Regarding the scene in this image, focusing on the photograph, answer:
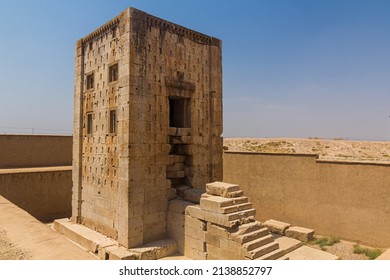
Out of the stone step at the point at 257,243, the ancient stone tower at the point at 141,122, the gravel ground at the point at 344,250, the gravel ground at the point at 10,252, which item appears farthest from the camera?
the gravel ground at the point at 344,250

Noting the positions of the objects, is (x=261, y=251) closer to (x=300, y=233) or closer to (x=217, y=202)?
(x=217, y=202)

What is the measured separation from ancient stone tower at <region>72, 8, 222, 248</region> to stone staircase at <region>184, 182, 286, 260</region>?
5.23 ft

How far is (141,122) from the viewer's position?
9.08m

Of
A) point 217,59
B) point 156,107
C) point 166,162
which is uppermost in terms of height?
point 217,59

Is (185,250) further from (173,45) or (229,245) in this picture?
(173,45)

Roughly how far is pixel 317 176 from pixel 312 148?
2259 cm

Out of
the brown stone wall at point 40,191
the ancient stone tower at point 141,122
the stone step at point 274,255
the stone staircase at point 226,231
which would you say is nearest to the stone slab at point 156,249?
the ancient stone tower at point 141,122

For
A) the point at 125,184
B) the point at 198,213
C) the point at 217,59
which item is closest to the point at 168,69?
the point at 217,59

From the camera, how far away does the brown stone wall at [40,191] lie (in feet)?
44.3

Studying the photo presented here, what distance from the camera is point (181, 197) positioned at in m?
10.1

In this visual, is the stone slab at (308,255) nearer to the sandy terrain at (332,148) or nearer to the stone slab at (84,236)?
the stone slab at (84,236)

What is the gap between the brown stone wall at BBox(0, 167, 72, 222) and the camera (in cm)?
1349

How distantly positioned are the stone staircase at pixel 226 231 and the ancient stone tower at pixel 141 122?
1594 mm

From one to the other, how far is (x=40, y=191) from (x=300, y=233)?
12755mm
